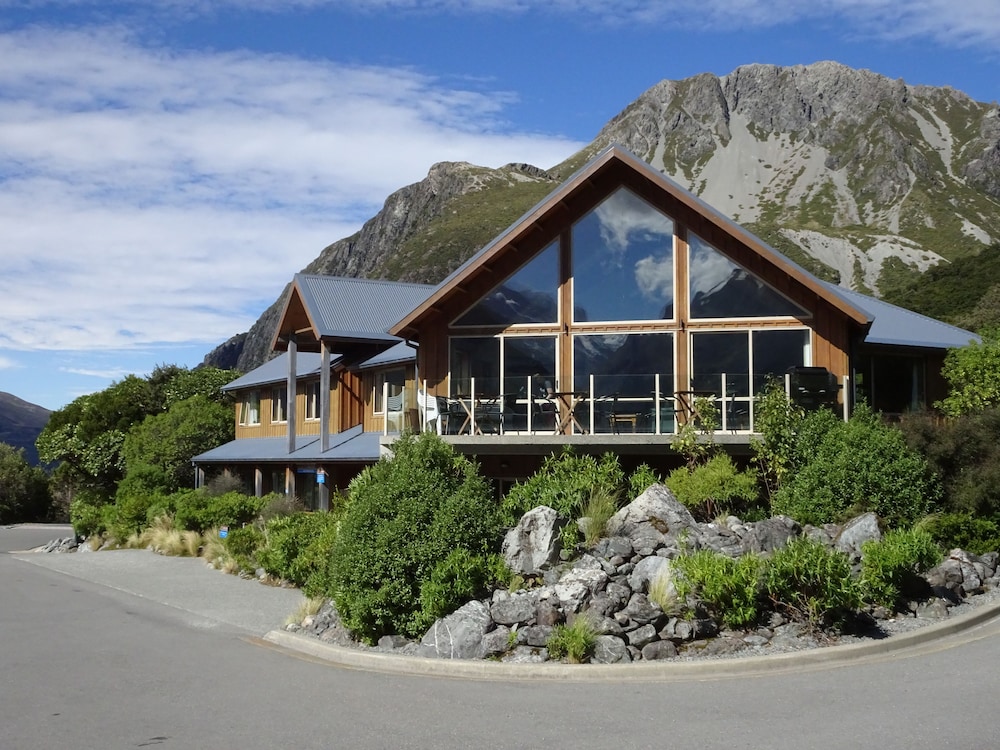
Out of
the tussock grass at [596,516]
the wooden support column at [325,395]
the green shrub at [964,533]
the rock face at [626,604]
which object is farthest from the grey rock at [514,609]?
the wooden support column at [325,395]

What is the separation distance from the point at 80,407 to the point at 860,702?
154 feet

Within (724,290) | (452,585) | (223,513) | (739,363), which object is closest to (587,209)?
(724,290)

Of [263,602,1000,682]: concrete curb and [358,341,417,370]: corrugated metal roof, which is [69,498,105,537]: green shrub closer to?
[358,341,417,370]: corrugated metal roof

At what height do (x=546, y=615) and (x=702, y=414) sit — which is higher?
(x=702, y=414)

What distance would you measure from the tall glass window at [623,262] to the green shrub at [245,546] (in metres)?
8.39

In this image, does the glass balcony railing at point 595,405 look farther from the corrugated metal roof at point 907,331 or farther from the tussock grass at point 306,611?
the tussock grass at point 306,611

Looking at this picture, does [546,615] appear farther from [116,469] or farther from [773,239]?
[773,239]

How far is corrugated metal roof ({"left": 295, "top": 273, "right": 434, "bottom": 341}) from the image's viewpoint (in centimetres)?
2911

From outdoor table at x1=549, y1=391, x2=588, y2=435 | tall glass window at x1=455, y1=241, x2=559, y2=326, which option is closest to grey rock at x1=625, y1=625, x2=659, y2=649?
outdoor table at x1=549, y1=391, x2=588, y2=435

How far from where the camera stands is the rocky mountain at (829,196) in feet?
401

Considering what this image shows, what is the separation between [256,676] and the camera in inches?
444

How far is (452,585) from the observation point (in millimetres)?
12719

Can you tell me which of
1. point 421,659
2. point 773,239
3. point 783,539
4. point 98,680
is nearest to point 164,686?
point 98,680

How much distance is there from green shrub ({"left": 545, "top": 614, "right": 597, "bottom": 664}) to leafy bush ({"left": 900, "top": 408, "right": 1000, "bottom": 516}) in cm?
771
